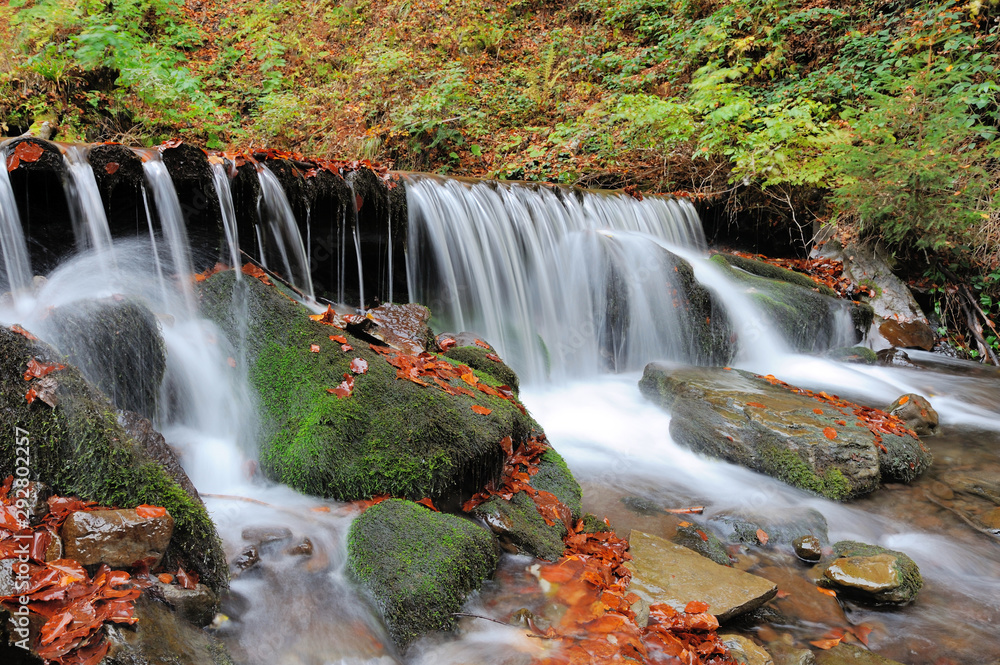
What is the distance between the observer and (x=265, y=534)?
2.84 m

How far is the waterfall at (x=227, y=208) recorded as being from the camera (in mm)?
4930

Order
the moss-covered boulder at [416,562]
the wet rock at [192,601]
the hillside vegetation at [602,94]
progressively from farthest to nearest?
the hillside vegetation at [602,94] < the moss-covered boulder at [416,562] < the wet rock at [192,601]

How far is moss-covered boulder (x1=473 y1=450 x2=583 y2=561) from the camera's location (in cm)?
310

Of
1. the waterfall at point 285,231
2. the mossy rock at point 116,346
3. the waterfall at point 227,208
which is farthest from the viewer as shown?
the waterfall at point 285,231

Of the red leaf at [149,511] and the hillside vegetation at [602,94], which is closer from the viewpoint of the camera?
the red leaf at [149,511]

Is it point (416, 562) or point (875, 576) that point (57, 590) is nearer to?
point (416, 562)

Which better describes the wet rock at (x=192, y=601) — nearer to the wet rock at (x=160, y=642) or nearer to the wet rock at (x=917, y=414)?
the wet rock at (x=160, y=642)

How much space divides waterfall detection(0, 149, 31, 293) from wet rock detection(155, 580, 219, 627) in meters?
3.27

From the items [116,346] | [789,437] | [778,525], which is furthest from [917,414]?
[116,346]

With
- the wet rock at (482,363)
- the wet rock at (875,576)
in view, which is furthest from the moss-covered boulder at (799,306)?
the wet rock at (875,576)

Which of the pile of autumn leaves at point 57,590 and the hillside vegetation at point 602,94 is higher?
the hillside vegetation at point 602,94

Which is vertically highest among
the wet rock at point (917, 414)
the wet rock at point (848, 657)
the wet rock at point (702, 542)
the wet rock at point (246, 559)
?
the wet rock at point (246, 559)

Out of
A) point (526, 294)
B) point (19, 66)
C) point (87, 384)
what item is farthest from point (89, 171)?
point (19, 66)

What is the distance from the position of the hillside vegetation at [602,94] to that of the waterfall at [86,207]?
647cm
